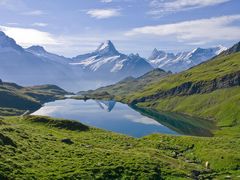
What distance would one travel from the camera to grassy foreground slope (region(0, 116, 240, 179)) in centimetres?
5121

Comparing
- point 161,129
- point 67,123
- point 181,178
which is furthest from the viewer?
point 161,129

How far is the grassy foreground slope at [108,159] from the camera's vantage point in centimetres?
5121

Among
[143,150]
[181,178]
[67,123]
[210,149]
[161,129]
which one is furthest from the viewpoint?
[161,129]

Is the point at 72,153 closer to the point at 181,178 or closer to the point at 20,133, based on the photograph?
the point at 20,133

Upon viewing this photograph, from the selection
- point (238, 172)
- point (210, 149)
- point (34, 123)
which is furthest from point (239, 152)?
point (34, 123)

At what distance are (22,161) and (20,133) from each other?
52.0 ft

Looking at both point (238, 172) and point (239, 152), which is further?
point (239, 152)

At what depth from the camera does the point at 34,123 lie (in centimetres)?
10044

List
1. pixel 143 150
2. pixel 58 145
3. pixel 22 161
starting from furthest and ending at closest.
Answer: pixel 143 150
pixel 58 145
pixel 22 161

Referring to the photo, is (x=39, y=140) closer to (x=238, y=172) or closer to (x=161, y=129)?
(x=238, y=172)

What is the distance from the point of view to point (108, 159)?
5962 centimetres

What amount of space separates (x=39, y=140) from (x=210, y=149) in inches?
1374

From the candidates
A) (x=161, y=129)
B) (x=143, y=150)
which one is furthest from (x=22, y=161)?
(x=161, y=129)

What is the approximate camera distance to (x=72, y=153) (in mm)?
61344
